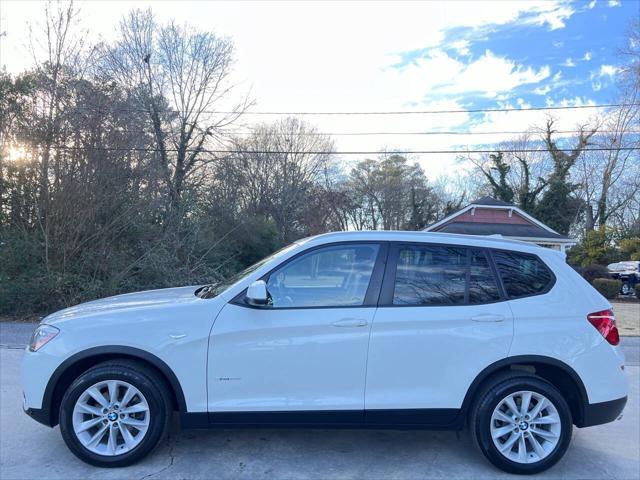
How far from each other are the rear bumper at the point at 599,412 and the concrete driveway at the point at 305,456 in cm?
39

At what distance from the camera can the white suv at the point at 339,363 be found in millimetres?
3410

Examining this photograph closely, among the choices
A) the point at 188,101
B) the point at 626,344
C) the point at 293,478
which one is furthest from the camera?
the point at 188,101

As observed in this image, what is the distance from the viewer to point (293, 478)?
11.0ft

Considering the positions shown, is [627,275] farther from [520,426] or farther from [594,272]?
[520,426]

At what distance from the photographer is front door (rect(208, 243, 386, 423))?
11.2 feet

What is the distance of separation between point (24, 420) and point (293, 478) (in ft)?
8.74

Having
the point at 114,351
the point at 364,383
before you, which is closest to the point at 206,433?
the point at 114,351

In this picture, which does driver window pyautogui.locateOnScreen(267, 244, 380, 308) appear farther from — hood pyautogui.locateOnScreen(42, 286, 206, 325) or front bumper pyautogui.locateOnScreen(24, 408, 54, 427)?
front bumper pyautogui.locateOnScreen(24, 408, 54, 427)

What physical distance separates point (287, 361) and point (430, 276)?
126cm

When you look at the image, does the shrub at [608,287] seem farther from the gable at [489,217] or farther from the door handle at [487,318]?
the door handle at [487,318]

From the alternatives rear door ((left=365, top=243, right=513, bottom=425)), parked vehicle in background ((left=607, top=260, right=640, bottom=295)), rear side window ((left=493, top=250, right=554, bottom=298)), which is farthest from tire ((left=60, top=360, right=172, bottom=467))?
parked vehicle in background ((left=607, top=260, right=640, bottom=295))

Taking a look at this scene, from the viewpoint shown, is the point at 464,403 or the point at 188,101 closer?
the point at 464,403

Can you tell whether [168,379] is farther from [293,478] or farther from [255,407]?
[293,478]

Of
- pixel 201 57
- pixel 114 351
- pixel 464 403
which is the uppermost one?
pixel 201 57
